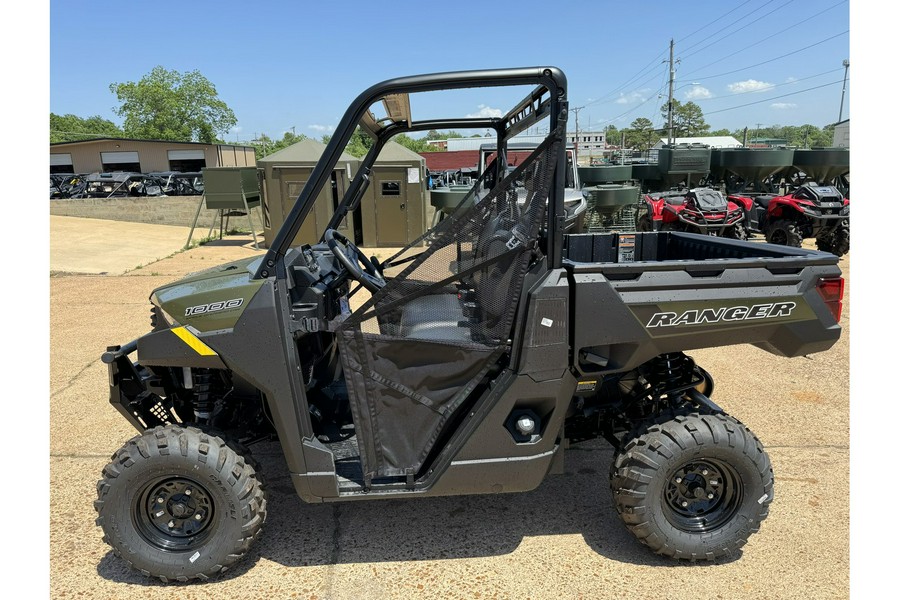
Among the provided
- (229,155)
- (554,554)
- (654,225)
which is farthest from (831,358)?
(229,155)

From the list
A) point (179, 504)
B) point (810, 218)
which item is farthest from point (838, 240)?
point (179, 504)

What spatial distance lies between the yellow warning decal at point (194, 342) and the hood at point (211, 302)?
0.04 metres

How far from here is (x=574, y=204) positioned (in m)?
9.95

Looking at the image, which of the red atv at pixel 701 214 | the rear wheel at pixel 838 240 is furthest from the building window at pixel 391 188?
the rear wheel at pixel 838 240

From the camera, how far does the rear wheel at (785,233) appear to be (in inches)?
445

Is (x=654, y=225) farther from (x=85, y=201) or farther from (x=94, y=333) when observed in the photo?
(x=85, y=201)

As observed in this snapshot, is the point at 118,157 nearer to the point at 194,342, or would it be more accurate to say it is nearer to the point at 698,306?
the point at 194,342

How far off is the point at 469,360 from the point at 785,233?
35.7 ft

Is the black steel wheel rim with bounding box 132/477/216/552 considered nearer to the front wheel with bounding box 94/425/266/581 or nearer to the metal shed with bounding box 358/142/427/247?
the front wheel with bounding box 94/425/266/581

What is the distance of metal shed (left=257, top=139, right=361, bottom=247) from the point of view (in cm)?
1320

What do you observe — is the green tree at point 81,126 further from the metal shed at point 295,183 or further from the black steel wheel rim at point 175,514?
the black steel wheel rim at point 175,514

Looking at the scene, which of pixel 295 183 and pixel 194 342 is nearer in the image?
pixel 194 342

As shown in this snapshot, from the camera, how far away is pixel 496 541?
317 centimetres

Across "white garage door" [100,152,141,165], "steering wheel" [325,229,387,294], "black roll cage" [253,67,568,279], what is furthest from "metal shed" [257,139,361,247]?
"white garage door" [100,152,141,165]
